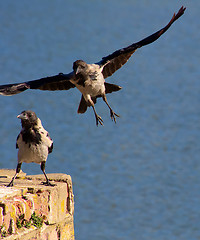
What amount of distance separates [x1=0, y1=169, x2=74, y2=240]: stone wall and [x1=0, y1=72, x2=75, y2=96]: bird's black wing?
108 centimetres

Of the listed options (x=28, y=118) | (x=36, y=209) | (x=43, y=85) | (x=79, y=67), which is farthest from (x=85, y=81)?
(x=36, y=209)

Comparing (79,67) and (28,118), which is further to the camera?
(79,67)

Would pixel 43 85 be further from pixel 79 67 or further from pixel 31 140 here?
pixel 31 140

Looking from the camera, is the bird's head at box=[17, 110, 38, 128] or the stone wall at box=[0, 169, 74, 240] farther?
the bird's head at box=[17, 110, 38, 128]

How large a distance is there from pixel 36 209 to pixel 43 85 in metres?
2.18

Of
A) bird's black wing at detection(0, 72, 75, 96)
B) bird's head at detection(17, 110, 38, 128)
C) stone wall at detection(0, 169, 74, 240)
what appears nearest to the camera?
stone wall at detection(0, 169, 74, 240)

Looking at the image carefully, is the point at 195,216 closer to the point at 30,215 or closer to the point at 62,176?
the point at 62,176

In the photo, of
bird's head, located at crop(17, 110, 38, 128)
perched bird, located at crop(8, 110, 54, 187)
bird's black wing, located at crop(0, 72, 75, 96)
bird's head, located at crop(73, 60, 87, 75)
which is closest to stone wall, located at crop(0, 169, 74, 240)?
perched bird, located at crop(8, 110, 54, 187)

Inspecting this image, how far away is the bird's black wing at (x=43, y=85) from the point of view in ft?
26.5

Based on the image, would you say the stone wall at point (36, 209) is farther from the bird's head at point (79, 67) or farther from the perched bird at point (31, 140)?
the bird's head at point (79, 67)

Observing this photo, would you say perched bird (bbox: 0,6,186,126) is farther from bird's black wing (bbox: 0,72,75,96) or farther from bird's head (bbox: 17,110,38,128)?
bird's head (bbox: 17,110,38,128)

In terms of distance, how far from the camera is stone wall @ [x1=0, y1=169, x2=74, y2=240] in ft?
21.1

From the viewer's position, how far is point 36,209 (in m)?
6.89

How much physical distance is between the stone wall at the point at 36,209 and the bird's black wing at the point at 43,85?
1.08 m
